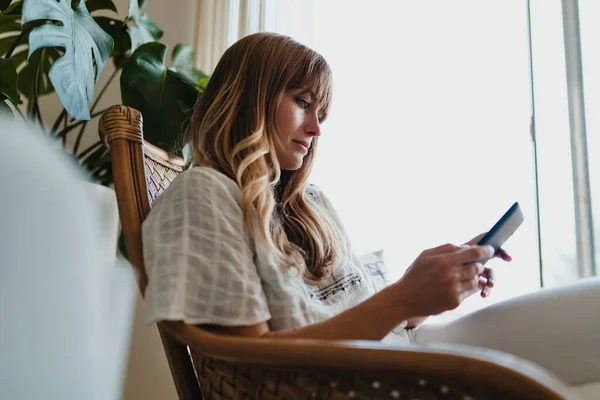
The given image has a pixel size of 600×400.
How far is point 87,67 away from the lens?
1.19 meters

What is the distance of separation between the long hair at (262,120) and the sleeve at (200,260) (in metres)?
0.12

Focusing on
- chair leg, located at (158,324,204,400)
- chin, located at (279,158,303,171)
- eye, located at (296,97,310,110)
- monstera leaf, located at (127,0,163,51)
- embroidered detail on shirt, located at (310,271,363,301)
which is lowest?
chair leg, located at (158,324,204,400)

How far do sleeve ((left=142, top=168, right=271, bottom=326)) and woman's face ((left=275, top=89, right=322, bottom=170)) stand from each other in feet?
0.74

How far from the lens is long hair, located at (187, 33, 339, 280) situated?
90 cm

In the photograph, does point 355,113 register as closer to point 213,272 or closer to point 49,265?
point 49,265

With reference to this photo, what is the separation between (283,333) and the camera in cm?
68

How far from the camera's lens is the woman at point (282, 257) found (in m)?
0.66

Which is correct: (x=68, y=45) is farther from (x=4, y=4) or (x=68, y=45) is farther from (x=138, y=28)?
(x=138, y=28)

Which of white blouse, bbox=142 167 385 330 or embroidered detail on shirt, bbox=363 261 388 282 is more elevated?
white blouse, bbox=142 167 385 330

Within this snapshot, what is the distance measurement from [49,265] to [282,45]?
0.55 metres

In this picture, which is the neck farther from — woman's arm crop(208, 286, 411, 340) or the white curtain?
the white curtain

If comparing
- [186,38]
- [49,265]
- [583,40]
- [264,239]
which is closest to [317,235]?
[264,239]

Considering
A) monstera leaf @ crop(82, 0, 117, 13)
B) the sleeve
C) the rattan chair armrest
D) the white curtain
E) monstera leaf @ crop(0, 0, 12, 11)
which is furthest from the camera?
the white curtain

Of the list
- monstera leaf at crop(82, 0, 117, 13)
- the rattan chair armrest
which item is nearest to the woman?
the rattan chair armrest
